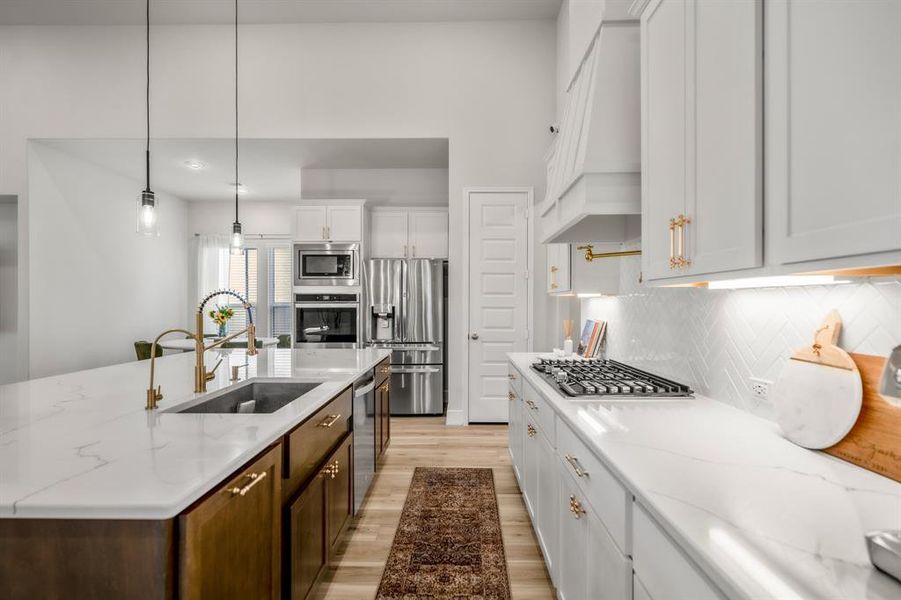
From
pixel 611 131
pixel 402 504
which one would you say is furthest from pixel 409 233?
pixel 611 131

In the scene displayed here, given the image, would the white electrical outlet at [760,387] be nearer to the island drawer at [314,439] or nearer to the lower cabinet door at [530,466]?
the lower cabinet door at [530,466]

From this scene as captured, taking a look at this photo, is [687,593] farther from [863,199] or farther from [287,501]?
[287,501]

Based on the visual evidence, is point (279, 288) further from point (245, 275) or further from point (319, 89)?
point (319, 89)

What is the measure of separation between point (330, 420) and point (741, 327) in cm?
165

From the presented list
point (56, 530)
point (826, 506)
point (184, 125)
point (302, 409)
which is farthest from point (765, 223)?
point (184, 125)

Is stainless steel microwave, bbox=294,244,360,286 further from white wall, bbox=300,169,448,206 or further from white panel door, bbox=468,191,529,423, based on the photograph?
white panel door, bbox=468,191,529,423

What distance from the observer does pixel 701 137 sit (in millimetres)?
1234

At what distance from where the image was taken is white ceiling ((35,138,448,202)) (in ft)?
15.3

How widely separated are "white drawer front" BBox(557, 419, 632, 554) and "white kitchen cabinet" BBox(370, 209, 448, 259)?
3.88 metres

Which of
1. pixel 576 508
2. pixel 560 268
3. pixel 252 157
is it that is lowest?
pixel 576 508

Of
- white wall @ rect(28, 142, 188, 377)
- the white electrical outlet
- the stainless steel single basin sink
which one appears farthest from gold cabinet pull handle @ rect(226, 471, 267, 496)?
white wall @ rect(28, 142, 188, 377)

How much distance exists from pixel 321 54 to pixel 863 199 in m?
4.94

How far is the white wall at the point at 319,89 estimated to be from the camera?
4539 mm

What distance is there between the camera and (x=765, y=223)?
100cm
